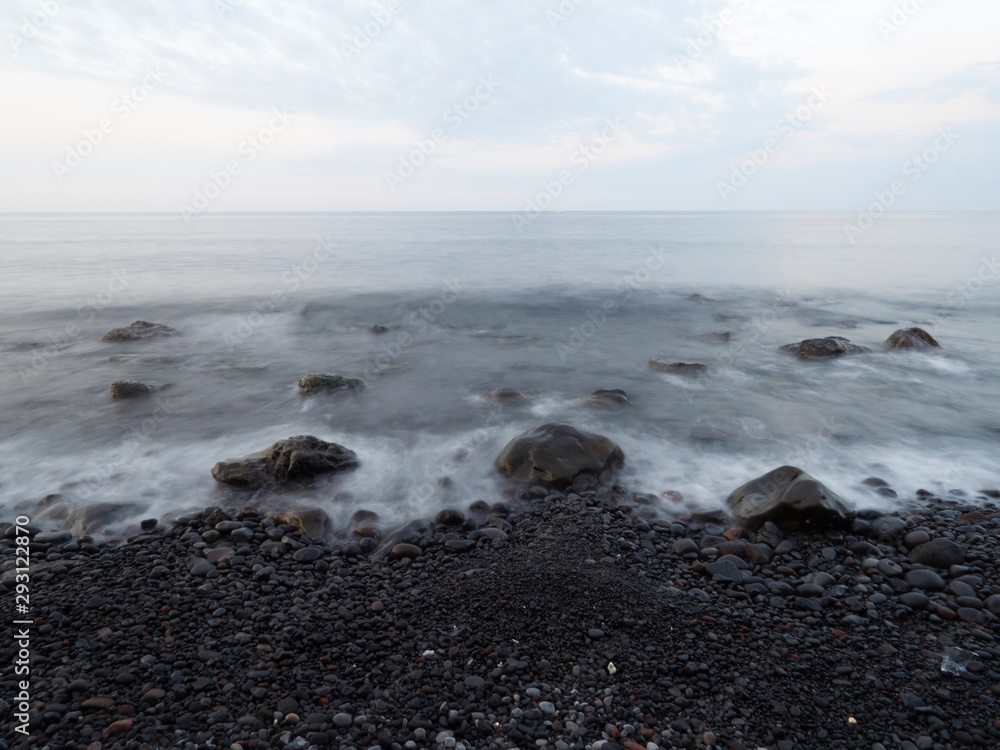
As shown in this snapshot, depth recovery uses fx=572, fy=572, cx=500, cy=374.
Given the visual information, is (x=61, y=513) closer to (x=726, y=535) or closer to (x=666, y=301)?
(x=726, y=535)

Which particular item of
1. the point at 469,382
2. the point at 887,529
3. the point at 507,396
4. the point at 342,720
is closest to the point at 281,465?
the point at 342,720

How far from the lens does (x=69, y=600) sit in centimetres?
514

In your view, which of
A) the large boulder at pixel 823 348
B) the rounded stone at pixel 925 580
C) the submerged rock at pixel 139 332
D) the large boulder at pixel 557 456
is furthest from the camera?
the submerged rock at pixel 139 332

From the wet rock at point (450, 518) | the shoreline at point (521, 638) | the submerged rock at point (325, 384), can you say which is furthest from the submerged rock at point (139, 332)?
the wet rock at point (450, 518)

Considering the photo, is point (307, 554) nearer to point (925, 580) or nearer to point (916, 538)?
point (925, 580)

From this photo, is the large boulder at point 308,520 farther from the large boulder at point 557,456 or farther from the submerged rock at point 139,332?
the submerged rock at point 139,332

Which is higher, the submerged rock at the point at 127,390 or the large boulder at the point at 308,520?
the submerged rock at the point at 127,390

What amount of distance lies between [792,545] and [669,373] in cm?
769

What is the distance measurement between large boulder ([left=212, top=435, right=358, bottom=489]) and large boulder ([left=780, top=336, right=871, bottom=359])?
12074mm

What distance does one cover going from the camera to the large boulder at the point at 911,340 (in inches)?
611

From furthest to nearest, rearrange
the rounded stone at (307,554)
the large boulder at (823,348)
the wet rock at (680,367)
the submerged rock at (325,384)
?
the large boulder at (823,348) < the wet rock at (680,367) < the submerged rock at (325,384) < the rounded stone at (307,554)

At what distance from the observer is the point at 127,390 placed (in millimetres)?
11297

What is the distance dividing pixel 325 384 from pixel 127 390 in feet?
12.4

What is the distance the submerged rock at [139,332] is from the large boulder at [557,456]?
13.3 metres
